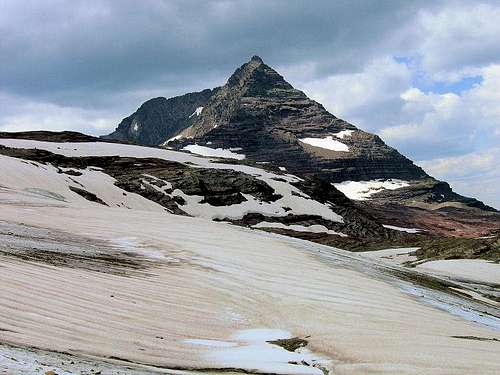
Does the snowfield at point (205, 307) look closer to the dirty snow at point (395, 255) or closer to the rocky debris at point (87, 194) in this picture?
the dirty snow at point (395, 255)

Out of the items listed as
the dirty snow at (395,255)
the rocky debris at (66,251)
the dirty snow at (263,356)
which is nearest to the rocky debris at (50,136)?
the dirty snow at (395,255)

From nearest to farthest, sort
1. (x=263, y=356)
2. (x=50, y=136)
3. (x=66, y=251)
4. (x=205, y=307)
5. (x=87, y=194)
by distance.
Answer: (x=263, y=356)
(x=205, y=307)
(x=66, y=251)
(x=87, y=194)
(x=50, y=136)

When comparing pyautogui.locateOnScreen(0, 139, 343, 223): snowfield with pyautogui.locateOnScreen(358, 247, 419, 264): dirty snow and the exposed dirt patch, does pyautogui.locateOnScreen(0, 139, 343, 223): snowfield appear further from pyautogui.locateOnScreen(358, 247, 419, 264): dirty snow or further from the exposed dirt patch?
the exposed dirt patch

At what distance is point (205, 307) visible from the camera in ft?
52.6

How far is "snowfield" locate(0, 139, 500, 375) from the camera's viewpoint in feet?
36.5

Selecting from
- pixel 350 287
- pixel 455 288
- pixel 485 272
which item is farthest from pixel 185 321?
pixel 485 272

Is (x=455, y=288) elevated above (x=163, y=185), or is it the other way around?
(x=163, y=185)

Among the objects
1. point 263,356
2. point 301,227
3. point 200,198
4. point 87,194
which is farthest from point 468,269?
point 200,198

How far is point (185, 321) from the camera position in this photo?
46.5 ft

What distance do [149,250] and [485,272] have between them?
98.6 feet

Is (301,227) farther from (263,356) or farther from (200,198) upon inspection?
(263,356)

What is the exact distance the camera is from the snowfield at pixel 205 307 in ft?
36.5

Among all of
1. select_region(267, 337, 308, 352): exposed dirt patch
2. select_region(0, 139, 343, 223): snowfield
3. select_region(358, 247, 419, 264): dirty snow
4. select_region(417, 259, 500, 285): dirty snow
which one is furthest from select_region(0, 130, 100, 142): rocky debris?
select_region(267, 337, 308, 352): exposed dirt patch

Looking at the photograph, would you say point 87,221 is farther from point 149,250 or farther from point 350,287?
point 350,287
